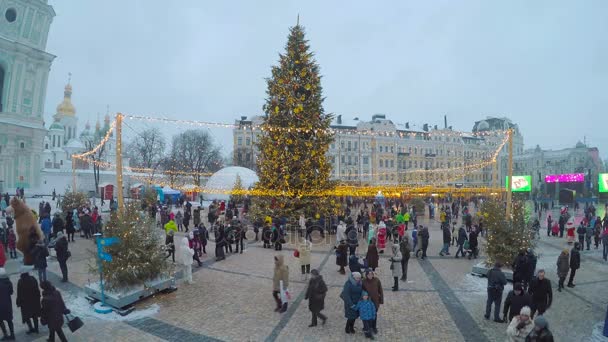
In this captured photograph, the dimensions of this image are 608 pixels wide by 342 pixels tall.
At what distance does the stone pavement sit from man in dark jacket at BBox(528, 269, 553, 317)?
63 centimetres

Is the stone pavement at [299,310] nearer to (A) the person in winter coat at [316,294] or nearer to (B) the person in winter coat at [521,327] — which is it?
(A) the person in winter coat at [316,294]

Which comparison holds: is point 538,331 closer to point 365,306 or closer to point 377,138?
point 365,306

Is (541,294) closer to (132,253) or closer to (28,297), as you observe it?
(132,253)

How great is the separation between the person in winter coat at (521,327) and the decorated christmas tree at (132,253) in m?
8.21

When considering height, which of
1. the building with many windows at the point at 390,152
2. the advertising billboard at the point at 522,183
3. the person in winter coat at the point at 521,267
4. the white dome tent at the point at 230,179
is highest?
the building with many windows at the point at 390,152

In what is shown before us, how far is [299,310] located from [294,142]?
536 inches

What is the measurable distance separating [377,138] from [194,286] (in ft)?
213

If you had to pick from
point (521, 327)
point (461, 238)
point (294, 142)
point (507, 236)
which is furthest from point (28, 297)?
point (294, 142)

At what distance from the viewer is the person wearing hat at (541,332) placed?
5.46 metres

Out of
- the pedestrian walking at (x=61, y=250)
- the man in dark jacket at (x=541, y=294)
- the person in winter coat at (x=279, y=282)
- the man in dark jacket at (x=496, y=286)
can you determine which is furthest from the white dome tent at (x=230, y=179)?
the man in dark jacket at (x=541, y=294)

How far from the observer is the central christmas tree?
22.1m

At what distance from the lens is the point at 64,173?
4991 cm

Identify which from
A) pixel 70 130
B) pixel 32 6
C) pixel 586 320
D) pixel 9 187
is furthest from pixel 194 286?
pixel 70 130

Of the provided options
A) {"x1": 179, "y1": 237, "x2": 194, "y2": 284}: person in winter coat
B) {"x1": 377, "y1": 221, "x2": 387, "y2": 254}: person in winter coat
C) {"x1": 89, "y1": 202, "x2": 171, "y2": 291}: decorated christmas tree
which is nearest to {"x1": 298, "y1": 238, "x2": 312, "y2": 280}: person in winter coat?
{"x1": 179, "y1": 237, "x2": 194, "y2": 284}: person in winter coat
